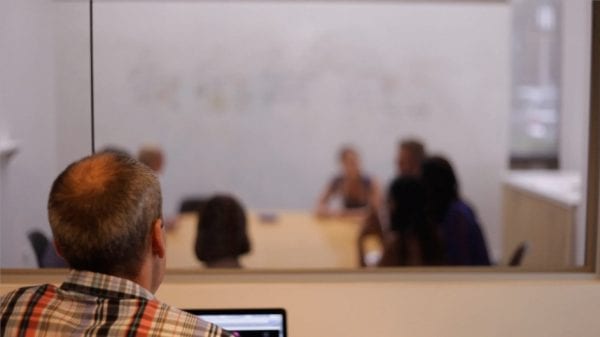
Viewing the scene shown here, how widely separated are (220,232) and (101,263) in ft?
6.21

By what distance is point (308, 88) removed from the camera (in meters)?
7.08

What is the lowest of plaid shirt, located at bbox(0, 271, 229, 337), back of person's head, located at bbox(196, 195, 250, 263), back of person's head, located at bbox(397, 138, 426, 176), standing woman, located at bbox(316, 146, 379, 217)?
Result: standing woman, located at bbox(316, 146, 379, 217)

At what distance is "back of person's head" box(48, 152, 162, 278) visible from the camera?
134 centimetres

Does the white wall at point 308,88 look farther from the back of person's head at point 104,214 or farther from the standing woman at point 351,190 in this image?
the back of person's head at point 104,214

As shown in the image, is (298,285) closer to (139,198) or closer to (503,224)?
(139,198)

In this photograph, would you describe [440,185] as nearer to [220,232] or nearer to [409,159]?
[220,232]

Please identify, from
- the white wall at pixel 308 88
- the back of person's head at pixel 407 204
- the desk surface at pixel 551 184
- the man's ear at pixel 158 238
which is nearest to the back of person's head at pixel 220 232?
the back of person's head at pixel 407 204

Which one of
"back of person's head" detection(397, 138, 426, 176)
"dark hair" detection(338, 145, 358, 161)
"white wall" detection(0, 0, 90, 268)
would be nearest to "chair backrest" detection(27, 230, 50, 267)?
"white wall" detection(0, 0, 90, 268)

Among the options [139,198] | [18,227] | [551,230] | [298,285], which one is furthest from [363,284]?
[551,230]

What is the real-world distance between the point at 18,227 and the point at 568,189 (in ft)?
14.5

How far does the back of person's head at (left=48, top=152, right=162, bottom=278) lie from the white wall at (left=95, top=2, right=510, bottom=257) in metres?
5.26

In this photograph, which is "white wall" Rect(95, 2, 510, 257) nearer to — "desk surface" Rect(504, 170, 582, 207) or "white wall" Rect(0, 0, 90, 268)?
"desk surface" Rect(504, 170, 582, 207)

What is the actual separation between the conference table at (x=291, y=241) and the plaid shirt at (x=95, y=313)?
8.87 ft

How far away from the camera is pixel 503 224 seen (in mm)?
7324
